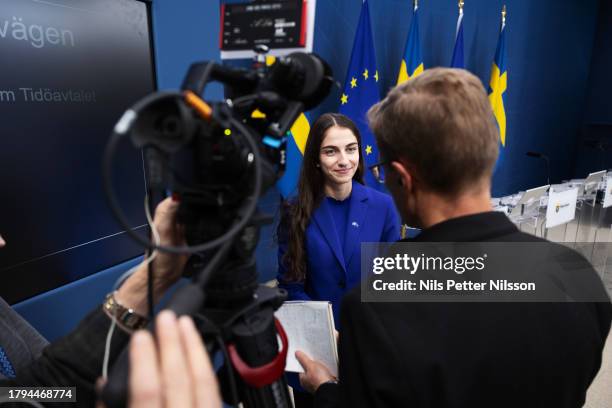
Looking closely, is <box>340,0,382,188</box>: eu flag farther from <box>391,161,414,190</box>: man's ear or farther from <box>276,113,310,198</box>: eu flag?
<box>391,161,414,190</box>: man's ear

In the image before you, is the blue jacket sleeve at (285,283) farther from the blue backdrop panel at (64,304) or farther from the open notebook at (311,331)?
the blue backdrop panel at (64,304)

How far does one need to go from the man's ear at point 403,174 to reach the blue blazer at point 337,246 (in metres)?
0.72

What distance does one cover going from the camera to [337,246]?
146 centimetres

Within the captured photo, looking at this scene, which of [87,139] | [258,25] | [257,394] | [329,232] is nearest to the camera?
[257,394]

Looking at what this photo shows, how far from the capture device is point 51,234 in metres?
1.27

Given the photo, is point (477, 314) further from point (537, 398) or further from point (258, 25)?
point (258, 25)

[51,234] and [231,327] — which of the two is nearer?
[231,327]

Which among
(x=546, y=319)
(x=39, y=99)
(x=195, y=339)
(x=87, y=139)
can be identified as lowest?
(x=546, y=319)

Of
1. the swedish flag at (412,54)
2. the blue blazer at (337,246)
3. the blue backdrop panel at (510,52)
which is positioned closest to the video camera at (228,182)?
the blue blazer at (337,246)

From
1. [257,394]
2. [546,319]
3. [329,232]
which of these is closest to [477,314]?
[546,319]

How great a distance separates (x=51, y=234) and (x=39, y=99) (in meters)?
0.44

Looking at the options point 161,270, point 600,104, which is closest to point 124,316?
point 161,270

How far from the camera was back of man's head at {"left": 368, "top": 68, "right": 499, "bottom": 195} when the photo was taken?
69 centimetres

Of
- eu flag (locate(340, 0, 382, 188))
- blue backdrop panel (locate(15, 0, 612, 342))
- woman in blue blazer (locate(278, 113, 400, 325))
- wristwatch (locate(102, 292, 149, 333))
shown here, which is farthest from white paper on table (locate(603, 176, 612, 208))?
wristwatch (locate(102, 292, 149, 333))
